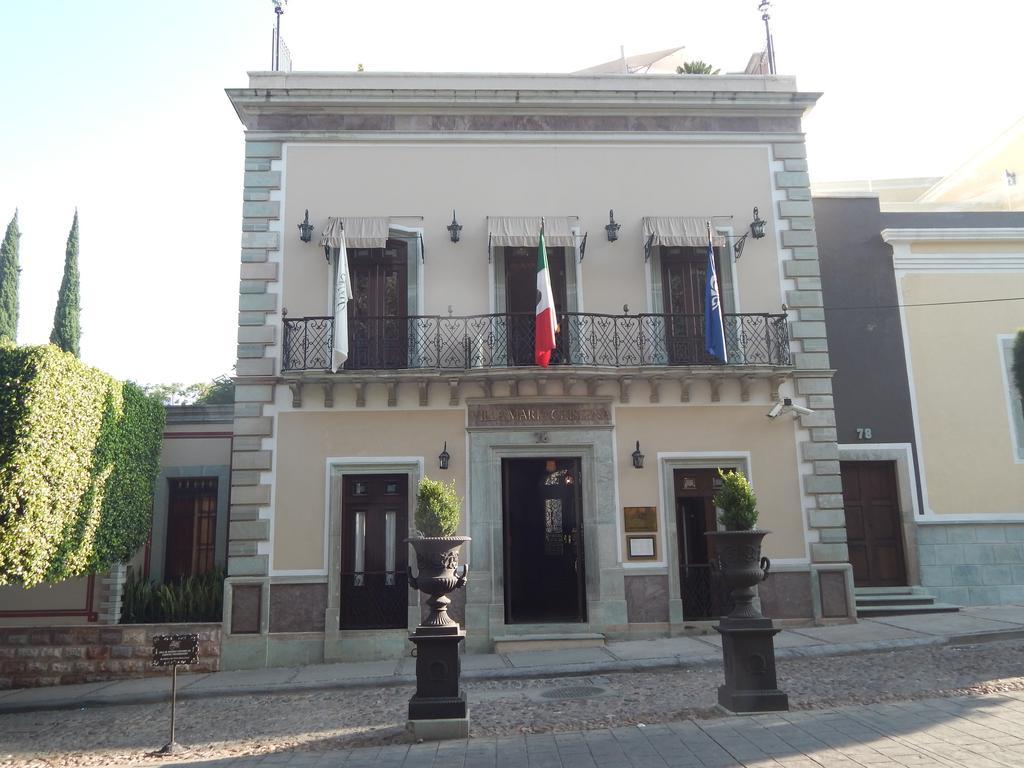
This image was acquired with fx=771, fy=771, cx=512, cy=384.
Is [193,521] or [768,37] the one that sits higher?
[768,37]

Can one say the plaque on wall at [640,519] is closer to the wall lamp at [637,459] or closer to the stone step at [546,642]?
the wall lamp at [637,459]

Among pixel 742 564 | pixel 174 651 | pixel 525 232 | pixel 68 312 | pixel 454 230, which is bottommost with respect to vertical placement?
pixel 174 651

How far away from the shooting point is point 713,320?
38.4 feet

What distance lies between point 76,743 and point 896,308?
13.5 meters

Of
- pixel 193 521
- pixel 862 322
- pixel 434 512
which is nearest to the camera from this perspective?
pixel 434 512

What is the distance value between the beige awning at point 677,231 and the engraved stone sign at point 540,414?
111 inches

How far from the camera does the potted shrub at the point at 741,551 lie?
7.53 meters

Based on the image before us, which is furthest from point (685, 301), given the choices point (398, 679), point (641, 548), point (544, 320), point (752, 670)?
point (398, 679)

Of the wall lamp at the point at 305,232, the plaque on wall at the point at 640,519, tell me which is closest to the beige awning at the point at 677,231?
the plaque on wall at the point at 640,519

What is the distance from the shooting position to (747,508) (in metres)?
7.69

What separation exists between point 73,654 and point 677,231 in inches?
428

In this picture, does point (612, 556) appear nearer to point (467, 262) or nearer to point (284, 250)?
point (467, 262)

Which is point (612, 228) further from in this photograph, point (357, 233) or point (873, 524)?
point (873, 524)

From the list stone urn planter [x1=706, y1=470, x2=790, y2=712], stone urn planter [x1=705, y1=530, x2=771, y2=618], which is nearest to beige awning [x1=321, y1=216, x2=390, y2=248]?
stone urn planter [x1=706, y1=470, x2=790, y2=712]
